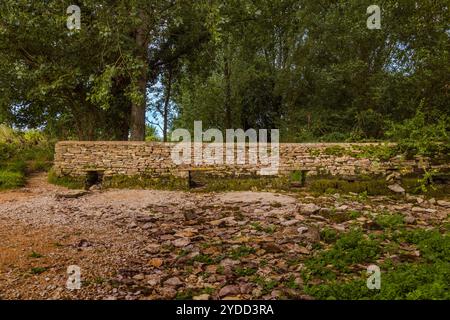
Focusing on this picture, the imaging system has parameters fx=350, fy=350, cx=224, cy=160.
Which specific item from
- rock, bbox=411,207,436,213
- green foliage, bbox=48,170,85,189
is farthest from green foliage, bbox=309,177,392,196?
green foliage, bbox=48,170,85,189

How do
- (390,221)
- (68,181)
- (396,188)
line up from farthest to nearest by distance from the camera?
(68,181), (396,188), (390,221)

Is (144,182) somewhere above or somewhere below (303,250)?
above

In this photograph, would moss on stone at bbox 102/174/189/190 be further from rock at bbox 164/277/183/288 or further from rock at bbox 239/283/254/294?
rock at bbox 239/283/254/294

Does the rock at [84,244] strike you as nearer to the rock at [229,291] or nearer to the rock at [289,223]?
the rock at [229,291]

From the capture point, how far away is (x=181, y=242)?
216 inches

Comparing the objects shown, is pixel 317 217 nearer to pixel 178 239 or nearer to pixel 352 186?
pixel 178 239

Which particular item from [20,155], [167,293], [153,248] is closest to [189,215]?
[153,248]

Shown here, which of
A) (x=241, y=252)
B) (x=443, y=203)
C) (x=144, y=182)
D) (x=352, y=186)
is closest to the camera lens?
(x=241, y=252)

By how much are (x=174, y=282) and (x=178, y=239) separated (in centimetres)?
155

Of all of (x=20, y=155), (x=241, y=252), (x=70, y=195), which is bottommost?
(x=241, y=252)

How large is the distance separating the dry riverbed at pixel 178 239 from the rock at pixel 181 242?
2 cm

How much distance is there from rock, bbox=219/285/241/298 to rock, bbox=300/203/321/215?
3.62m

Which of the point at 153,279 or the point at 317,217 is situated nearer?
the point at 153,279
